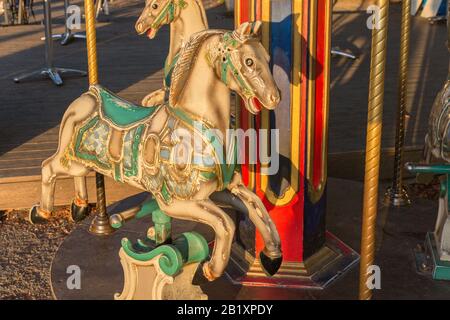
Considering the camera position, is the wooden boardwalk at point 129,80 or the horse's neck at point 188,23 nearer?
the horse's neck at point 188,23

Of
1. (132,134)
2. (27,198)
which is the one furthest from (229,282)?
(27,198)

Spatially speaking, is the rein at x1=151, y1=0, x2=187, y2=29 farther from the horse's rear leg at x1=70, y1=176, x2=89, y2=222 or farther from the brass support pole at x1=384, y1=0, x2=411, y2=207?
the brass support pole at x1=384, y1=0, x2=411, y2=207

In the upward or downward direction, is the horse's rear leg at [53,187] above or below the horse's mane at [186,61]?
below

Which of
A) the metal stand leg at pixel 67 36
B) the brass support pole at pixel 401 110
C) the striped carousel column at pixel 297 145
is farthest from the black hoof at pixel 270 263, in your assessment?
the metal stand leg at pixel 67 36

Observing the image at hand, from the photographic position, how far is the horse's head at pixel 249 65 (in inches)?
117

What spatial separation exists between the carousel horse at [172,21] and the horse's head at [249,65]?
117 cm

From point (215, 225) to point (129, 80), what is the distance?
523 centimetres

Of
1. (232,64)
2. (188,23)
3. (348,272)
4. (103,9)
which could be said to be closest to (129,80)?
(188,23)

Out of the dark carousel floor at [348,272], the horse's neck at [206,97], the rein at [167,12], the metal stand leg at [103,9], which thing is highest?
the rein at [167,12]

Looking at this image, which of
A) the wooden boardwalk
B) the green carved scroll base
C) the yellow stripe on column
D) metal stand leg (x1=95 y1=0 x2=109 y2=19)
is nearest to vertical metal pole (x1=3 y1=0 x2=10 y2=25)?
the wooden boardwalk

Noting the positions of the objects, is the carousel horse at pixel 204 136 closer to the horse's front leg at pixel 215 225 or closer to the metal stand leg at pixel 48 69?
the horse's front leg at pixel 215 225

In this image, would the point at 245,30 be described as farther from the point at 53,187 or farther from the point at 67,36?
the point at 67,36

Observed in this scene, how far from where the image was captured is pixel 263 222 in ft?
10.9
